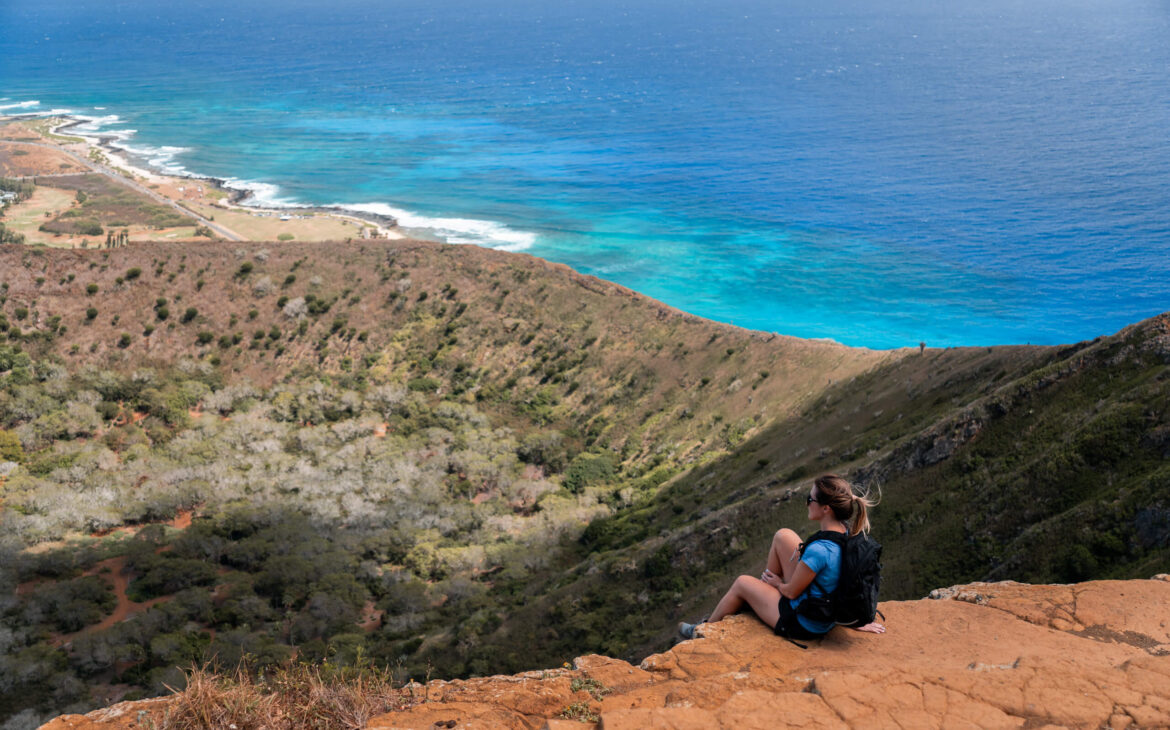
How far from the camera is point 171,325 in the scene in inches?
2073

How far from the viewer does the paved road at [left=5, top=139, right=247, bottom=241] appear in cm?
8210

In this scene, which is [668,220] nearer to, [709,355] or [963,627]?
[709,355]

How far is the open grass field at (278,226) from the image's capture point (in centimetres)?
8144

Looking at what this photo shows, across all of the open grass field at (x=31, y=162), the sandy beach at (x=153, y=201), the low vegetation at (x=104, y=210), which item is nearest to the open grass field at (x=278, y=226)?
the sandy beach at (x=153, y=201)

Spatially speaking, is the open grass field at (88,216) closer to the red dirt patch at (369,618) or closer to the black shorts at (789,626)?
the red dirt patch at (369,618)

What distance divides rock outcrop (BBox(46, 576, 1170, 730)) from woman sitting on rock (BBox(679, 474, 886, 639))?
9.4 inches

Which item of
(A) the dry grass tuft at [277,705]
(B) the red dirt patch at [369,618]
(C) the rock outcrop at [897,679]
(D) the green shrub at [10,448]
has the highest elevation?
(C) the rock outcrop at [897,679]

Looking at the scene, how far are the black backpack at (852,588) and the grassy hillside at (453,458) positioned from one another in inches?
266

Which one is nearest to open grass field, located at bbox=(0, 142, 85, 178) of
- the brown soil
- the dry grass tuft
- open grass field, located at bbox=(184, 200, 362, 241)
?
open grass field, located at bbox=(184, 200, 362, 241)

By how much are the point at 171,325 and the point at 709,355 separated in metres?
37.9

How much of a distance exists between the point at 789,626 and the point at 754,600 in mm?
621

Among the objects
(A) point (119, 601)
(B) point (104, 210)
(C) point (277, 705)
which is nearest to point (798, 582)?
(C) point (277, 705)

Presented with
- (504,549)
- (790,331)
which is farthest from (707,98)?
(504,549)

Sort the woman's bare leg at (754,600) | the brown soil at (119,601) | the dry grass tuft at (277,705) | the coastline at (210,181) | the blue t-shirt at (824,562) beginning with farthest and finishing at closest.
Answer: the coastline at (210,181) → the brown soil at (119,601) → the woman's bare leg at (754,600) → the blue t-shirt at (824,562) → the dry grass tuft at (277,705)
